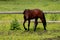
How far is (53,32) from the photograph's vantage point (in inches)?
433

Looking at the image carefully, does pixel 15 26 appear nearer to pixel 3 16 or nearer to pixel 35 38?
pixel 35 38

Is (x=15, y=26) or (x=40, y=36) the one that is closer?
(x=40, y=36)

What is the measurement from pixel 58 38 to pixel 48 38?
0.38 meters

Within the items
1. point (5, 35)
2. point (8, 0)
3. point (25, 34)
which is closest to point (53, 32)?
point (25, 34)

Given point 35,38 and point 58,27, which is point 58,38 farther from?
point 58,27

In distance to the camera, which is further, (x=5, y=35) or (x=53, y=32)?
(x=53, y=32)

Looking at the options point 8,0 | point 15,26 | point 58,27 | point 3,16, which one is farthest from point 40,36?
point 8,0

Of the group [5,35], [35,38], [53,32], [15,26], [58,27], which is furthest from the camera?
[58,27]

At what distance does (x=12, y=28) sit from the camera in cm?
1184

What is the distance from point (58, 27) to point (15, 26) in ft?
7.61

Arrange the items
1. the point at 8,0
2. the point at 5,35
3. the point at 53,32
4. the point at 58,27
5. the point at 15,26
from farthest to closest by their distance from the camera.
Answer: the point at 8,0, the point at 58,27, the point at 15,26, the point at 53,32, the point at 5,35

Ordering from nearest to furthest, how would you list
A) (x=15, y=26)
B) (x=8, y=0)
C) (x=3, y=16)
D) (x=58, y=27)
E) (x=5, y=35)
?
(x=5, y=35) < (x=15, y=26) < (x=58, y=27) < (x=3, y=16) < (x=8, y=0)

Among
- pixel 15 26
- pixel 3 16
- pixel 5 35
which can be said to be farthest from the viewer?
pixel 3 16

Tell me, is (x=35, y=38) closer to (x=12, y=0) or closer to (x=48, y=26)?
(x=48, y=26)
